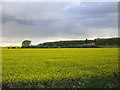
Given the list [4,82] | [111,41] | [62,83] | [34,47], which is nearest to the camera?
[62,83]

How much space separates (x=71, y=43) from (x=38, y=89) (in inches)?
1866

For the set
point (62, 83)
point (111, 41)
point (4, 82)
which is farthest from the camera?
point (111, 41)

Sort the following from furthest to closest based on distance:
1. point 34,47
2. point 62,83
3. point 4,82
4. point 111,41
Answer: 1. point 111,41
2. point 34,47
3. point 4,82
4. point 62,83

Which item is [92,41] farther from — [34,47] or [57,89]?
[57,89]

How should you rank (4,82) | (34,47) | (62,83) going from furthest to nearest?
(34,47) < (4,82) < (62,83)

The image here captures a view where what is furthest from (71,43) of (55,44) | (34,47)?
(34,47)

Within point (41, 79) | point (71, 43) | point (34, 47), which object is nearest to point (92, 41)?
point (71, 43)

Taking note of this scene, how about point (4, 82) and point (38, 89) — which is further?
point (4, 82)

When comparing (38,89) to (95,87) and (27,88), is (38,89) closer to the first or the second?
(27,88)

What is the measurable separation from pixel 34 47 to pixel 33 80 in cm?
4325

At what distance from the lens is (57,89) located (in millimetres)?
7871

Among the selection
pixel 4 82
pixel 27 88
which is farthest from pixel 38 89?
pixel 4 82

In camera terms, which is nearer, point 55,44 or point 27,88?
point 27,88

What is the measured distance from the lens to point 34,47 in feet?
171
